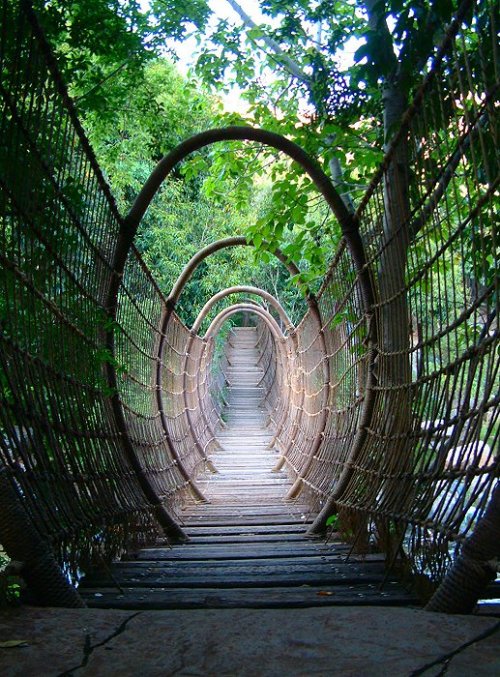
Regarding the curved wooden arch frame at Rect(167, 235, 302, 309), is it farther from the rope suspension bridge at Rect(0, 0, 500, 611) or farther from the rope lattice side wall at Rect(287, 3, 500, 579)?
the rope lattice side wall at Rect(287, 3, 500, 579)

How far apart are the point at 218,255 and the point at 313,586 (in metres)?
12.3

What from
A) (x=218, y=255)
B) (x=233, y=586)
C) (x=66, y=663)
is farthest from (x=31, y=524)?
(x=218, y=255)

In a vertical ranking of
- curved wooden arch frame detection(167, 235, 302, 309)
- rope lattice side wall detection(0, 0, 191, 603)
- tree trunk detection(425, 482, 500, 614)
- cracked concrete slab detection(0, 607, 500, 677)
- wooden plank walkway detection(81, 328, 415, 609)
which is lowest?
wooden plank walkway detection(81, 328, 415, 609)

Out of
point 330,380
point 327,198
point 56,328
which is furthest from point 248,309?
point 56,328

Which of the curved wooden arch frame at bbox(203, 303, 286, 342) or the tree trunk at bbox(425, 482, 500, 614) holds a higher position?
the curved wooden arch frame at bbox(203, 303, 286, 342)

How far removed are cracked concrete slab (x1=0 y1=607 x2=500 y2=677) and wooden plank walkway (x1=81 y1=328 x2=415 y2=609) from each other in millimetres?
347

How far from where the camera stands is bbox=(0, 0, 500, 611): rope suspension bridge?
1.57 m

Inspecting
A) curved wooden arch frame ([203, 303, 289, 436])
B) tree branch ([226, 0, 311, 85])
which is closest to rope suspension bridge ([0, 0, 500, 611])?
tree branch ([226, 0, 311, 85])

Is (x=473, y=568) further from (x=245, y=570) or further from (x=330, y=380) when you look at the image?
(x=330, y=380)

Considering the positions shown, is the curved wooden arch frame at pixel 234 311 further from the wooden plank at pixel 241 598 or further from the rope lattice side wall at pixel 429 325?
the wooden plank at pixel 241 598

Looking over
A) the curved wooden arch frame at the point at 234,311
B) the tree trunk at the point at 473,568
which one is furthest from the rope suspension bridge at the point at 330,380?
the curved wooden arch frame at the point at 234,311

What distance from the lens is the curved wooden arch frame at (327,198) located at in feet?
9.28

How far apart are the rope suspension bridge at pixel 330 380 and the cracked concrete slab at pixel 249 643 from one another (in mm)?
142

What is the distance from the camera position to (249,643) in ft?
4.38
